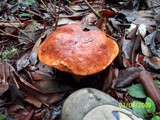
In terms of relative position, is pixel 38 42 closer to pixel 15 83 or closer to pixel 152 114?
pixel 15 83
